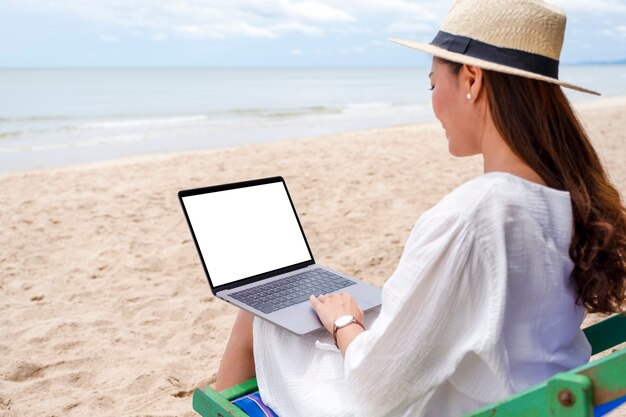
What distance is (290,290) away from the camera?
1.99 meters

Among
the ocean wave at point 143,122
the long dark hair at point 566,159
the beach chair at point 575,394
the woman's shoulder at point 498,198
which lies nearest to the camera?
the beach chair at point 575,394

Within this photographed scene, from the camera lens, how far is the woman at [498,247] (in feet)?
3.90

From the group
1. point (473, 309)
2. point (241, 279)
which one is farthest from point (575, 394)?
point (241, 279)

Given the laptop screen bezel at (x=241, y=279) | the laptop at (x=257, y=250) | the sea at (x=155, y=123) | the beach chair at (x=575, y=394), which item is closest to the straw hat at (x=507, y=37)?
the beach chair at (x=575, y=394)

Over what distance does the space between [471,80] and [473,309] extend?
46 centimetres

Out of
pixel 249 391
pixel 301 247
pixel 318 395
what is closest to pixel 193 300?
pixel 301 247

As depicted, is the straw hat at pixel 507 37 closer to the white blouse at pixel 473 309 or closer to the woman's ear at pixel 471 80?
the woman's ear at pixel 471 80

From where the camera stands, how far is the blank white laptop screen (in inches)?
80.9

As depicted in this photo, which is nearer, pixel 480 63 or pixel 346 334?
pixel 480 63

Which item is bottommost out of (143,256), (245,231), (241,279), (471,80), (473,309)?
(143,256)

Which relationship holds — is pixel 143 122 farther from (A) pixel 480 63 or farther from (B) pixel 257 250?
(A) pixel 480 63

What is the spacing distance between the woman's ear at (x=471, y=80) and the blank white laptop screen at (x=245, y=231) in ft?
3.30

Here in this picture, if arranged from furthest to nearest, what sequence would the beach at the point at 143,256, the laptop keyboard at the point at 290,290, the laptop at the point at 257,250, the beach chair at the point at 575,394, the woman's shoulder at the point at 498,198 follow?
the beach at the point at 143,256 < the laptop at the point at 257,250 < the laptop keyboard at the point at 290,290 < the woman's shoulder at the point at 498,198 < the beach chair at the point at 575,394

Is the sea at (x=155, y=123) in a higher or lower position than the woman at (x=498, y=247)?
lower
